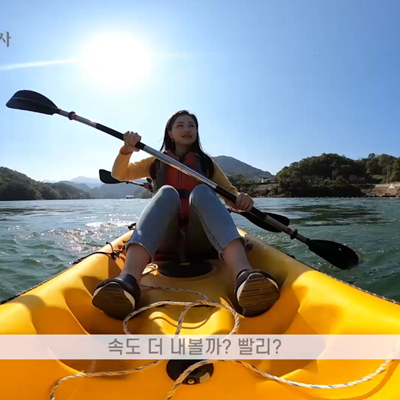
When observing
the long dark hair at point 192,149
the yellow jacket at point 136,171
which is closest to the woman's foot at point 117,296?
the yellow jacket at point 136,171

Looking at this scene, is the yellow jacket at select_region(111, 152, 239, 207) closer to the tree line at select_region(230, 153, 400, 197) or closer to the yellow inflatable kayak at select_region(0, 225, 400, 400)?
the yellow inflatable kayak at select_region(0, 225, 400, 400)

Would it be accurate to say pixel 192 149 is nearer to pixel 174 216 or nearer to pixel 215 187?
pixel 215 187

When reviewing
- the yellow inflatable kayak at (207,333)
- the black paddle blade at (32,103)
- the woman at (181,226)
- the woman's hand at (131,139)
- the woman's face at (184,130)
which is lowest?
the yellow inflatable kayak at (207,333)

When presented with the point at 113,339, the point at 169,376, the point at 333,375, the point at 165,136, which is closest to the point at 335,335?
the point at 333,375

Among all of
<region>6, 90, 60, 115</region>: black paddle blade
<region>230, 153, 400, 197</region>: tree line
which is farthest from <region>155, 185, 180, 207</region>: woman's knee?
<region>230, 153, 400, 197</region>: tree line

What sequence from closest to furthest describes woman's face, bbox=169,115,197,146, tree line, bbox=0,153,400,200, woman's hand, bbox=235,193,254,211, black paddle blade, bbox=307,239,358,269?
1. woman's hand, bbox=235,193,254,211
2. woman's face, bbox=169,115,197,146
3. black paddle blade, bbox=307,239,358,269
4. tree line, bbox=0,153,400,200

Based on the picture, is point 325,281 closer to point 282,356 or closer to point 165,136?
point 282,356

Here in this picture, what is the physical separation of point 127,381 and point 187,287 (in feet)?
2.65

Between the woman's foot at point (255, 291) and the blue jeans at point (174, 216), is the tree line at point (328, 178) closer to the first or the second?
the blue jeans at point (174, 216)

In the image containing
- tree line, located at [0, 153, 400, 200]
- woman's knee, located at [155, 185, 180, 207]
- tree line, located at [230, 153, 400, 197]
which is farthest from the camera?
tree line, located at [0, 153, 400, 200]

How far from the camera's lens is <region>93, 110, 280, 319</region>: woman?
127 cm

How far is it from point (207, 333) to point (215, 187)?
3.63ft

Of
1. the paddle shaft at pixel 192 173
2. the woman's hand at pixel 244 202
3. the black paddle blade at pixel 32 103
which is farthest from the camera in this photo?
the black paddle blade at pixel 32 103

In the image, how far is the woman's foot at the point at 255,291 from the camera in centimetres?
125
